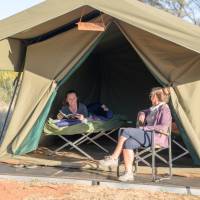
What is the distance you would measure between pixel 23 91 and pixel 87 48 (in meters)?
0.86

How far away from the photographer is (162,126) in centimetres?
499

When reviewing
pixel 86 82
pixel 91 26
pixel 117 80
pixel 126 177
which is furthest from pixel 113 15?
pixel 117 80

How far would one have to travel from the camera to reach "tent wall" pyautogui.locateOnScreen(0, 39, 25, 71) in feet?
19.9

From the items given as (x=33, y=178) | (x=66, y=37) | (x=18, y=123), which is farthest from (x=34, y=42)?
(x=33, y=178)

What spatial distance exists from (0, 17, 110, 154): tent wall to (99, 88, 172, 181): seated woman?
1057 mm

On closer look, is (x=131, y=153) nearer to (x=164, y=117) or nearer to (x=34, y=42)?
(x=164, y=117)

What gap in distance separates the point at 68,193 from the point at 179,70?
1761 mm

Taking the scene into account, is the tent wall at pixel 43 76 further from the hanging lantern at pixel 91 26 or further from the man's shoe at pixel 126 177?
the man's shoe at pixel 126 177

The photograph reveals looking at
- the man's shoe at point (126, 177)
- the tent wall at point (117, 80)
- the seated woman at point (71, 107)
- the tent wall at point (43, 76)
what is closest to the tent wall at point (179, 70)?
the tent wall at point (43, 76)

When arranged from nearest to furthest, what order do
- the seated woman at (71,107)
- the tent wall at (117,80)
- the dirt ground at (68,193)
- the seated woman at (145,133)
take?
1. the dirt ground at (68,193)
2. the seated woman at (145,133)
3. the seated woman at (71,107)
4. the tent wall at (117,80)

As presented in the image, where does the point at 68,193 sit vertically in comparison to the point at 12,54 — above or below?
below

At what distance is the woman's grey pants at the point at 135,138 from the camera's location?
4.84m

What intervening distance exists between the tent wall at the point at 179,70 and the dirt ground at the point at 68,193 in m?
0.87

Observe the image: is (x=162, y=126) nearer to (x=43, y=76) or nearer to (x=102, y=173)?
(x=102, y=173)
